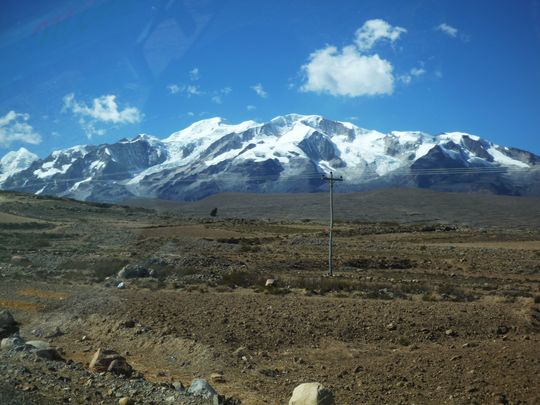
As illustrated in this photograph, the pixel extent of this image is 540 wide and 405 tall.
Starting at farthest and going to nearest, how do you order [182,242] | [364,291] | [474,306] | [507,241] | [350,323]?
[507,241] → [182,242] → [364,291] → [474,306] → [350,323]

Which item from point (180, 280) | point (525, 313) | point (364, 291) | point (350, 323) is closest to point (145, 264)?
point (180, 280)

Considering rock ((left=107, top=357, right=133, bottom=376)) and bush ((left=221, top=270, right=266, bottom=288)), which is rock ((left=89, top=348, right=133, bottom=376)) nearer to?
rock ((left=107, top=357, right=133, bottom=376))

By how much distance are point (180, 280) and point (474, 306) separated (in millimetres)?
13645

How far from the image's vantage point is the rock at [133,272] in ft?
91.9

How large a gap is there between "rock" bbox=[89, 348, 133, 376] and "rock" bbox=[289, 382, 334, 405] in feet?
13.2

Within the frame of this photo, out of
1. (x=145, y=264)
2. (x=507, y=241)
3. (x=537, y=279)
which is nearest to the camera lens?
(x=145, y=264)

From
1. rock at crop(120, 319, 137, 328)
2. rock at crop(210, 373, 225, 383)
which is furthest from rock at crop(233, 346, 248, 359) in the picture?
rock at crop(120, 319, 137, 328)

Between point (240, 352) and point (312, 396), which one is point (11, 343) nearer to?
point (240, 352)

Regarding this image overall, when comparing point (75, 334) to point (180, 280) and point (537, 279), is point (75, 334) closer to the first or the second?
point (180, 280)

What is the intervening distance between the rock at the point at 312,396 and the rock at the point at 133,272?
739 inches

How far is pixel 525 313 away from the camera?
18344mm

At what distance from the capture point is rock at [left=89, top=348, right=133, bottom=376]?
40.4ft

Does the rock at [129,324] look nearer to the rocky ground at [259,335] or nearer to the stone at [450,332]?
the rocky ground at [259,335]

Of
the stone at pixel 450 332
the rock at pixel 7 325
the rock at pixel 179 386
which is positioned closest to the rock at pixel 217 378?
the rock at pixel 179 386
